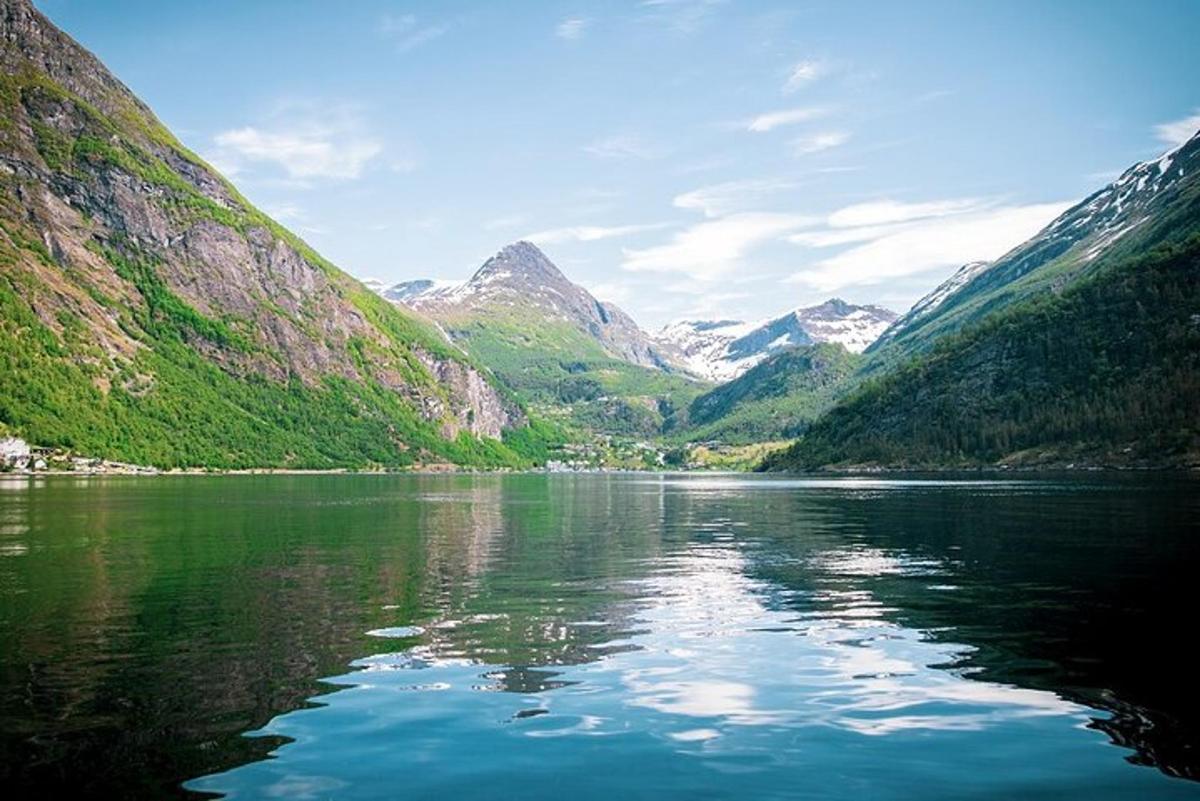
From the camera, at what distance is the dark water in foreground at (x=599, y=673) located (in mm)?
19344

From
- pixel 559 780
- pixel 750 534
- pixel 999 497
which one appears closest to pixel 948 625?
pixel 559 780

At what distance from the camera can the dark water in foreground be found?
63.5 ft

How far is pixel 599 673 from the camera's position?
28859 mm

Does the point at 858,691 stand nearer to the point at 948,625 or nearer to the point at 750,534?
the point at 948,625

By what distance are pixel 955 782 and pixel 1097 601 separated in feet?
91.1

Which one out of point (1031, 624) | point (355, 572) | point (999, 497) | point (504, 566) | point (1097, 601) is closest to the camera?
point (1031, 624)

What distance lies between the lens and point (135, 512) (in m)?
106

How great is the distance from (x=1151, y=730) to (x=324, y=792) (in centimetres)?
1899

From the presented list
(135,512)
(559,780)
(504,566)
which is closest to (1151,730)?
(559,780)

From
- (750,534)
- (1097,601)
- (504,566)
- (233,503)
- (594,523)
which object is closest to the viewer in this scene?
(1097,601)

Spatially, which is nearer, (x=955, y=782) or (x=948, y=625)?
(x=955, y=782)

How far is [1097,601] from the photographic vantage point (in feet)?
138

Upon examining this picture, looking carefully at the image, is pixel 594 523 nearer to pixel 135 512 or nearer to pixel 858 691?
pixel 135 512

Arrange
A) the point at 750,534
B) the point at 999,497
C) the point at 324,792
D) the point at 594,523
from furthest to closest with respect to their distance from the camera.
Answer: the point at 999,497 → the point at 594,523 → the point at 750,534 → the point at 324,792
